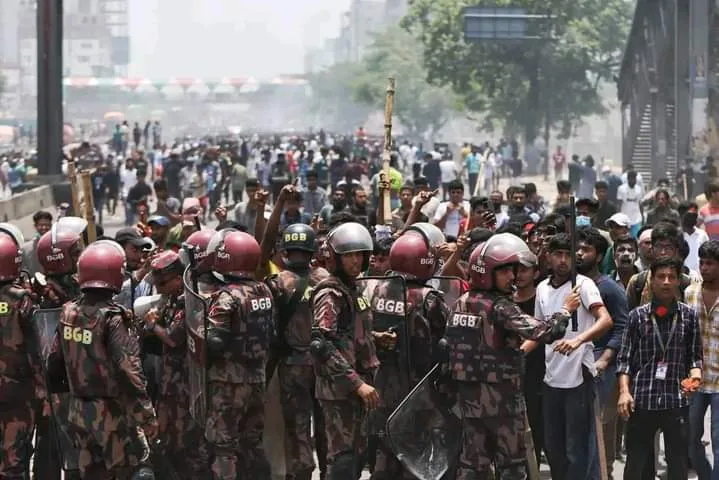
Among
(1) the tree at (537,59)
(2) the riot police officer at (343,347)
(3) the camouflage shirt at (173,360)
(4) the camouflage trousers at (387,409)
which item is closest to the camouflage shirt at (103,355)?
(3) the camouflage shirt at (173,360)

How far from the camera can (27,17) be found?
15338cm

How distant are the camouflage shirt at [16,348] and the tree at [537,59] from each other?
5300cm

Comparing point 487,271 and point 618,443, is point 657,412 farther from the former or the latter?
point 618,443

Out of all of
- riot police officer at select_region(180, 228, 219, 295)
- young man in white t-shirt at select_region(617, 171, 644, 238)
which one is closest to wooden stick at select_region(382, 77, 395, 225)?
riot police officer at select_region(180, 228, 219, 295)

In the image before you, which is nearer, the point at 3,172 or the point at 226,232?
the point at 226,232

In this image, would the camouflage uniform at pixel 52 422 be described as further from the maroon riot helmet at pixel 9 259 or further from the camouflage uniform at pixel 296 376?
the camouflage uniform at pixel 296 376

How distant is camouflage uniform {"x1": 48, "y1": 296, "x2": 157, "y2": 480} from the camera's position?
860 cm

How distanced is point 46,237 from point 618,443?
13.8 ft

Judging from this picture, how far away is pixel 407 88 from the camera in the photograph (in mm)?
111750

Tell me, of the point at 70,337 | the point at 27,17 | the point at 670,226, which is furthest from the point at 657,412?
the point at 27,17

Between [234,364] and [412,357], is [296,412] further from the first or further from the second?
[412,357]

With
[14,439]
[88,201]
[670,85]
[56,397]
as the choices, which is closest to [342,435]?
[56,397]

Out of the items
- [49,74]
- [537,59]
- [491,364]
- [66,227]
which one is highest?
[537,59]

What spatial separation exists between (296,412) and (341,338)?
34.3 inches
